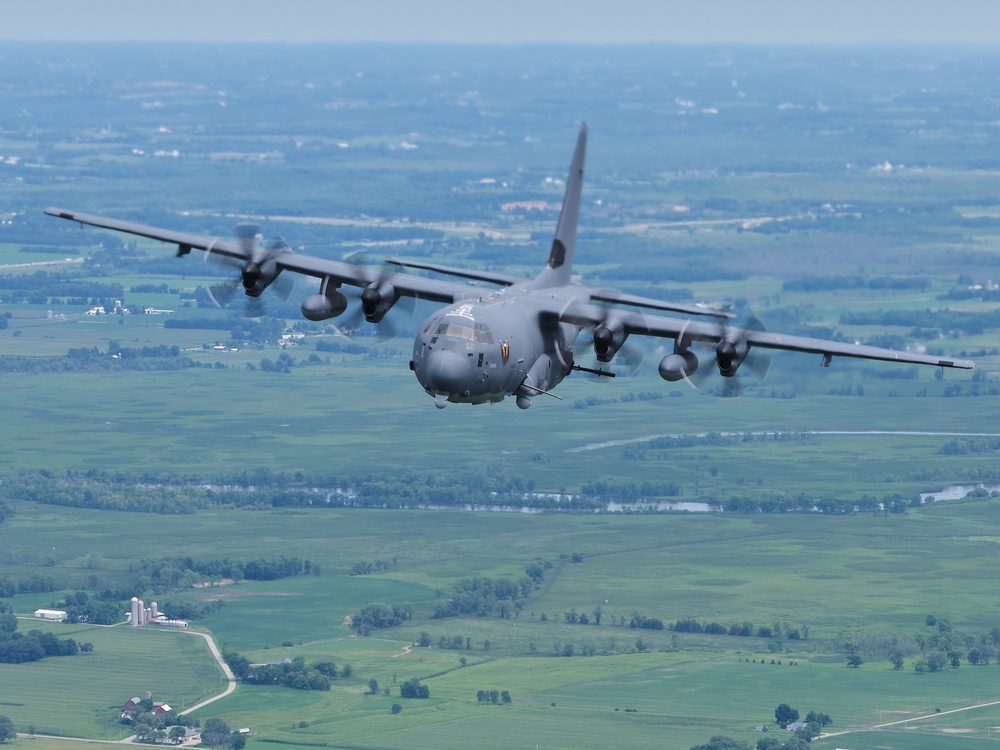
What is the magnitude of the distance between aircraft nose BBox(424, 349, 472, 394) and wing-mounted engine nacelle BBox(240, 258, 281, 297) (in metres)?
14.0

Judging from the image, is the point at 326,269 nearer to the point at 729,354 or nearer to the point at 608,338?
the point at 608,338

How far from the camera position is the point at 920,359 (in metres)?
82.7

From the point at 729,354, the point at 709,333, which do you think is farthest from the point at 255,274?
the point at 729,354

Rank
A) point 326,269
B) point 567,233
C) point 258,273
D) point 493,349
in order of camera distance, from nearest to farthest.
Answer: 1. point 493,349
2. point 326,269
3. point 258,273
4. point 567,233

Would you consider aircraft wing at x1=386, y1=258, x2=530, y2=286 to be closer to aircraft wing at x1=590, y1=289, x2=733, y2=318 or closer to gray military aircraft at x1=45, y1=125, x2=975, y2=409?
gray military aircraft at x1=45, y1=125, x2=975, y2=409

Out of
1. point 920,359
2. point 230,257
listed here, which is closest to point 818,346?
point 920,359

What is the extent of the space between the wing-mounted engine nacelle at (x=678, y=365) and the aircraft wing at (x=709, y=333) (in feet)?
2.19

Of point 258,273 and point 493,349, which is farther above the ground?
point 258,273

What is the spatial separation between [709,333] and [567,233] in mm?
14697

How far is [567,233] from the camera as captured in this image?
9831cm

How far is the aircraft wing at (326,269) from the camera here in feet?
293

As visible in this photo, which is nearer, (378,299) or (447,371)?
(447,371)

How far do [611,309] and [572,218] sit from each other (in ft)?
43.8

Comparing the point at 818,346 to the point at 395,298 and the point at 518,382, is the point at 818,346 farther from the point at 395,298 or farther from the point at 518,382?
the point at 395,298
